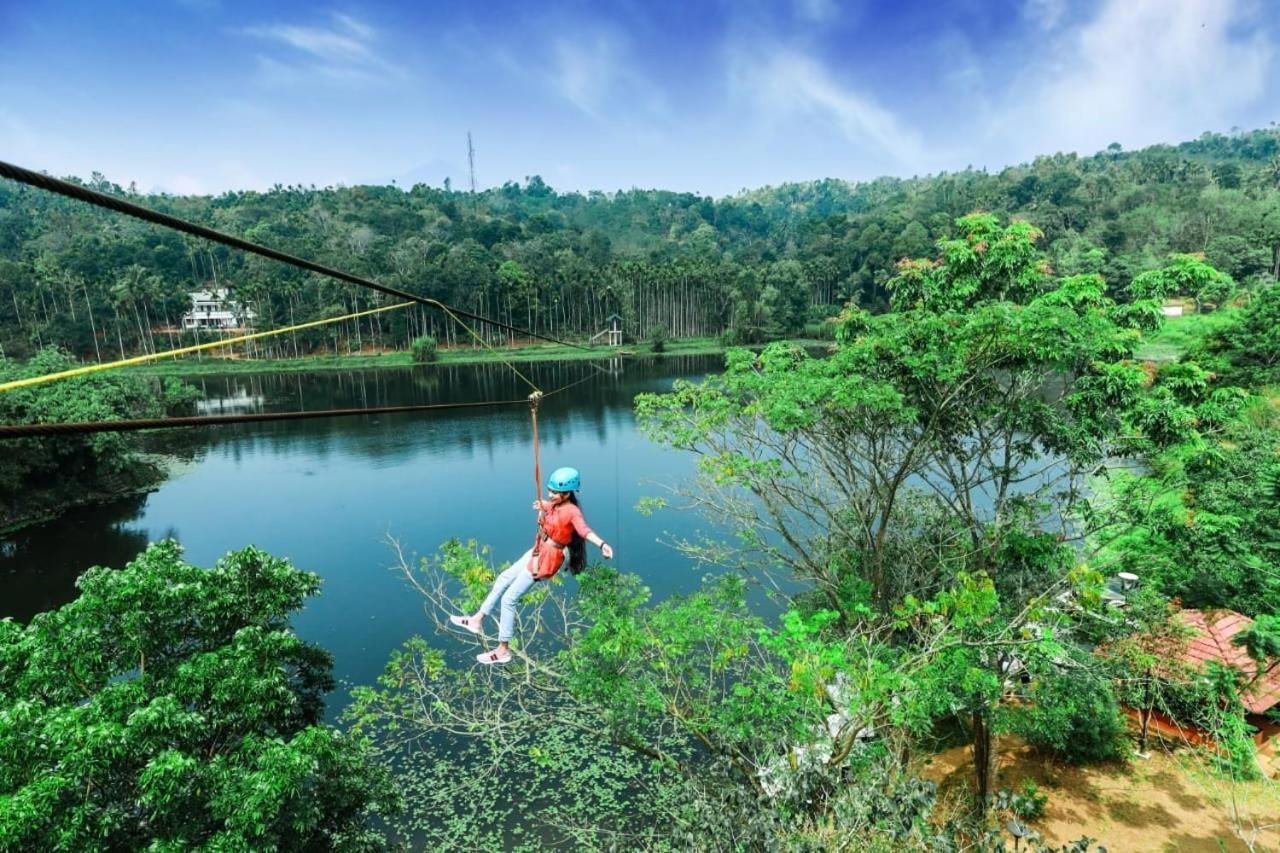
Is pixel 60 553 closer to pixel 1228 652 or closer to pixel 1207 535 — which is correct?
pixel 1207 535

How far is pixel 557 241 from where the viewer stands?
269 ft

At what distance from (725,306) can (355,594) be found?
51699mm

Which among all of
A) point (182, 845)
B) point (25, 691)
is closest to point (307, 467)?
point (25, 691)

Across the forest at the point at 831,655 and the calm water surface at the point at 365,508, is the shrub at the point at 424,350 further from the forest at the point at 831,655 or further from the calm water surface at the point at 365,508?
the forest at the point at 831,655

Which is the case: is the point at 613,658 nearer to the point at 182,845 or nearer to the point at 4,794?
the point at 182,845

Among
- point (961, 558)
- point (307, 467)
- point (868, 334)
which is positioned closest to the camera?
point (868, 334)

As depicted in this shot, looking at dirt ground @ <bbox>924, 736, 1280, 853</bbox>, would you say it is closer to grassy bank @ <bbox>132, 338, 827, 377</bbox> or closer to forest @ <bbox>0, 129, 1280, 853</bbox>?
forest @ <bbox>0, 129, 1280, 853</bbox>

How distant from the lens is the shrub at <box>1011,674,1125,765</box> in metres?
7.69

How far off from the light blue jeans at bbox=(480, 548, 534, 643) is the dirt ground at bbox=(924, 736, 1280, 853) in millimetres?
6097

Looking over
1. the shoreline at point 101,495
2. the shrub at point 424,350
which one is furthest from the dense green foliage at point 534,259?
the shoreline at point 101,495

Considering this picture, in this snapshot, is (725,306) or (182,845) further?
(725,306)

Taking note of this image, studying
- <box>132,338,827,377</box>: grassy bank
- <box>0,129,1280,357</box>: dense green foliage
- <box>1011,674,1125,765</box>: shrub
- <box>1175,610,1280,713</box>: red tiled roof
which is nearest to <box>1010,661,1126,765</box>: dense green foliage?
<box>1011,674,1125,765</box>: shrub

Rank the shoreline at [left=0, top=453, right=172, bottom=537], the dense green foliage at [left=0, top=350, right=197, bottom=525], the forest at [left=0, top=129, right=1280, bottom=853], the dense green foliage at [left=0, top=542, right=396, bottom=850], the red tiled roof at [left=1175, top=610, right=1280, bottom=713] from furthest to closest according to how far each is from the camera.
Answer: the shoreline at [left=0, top=453, right=172, bottom=537] < the dense green foliage at [left=0, top=350, right=197, bottom=525] < the red tiled roof at [left=1175, top=610, right=1280, bottom=713] < the forest at [left=0, top=129, right=1280, bottom=853] < the dense green foliage at [left=0, top=542, right=396, bottom=850]

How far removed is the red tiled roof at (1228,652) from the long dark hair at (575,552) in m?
8.33
